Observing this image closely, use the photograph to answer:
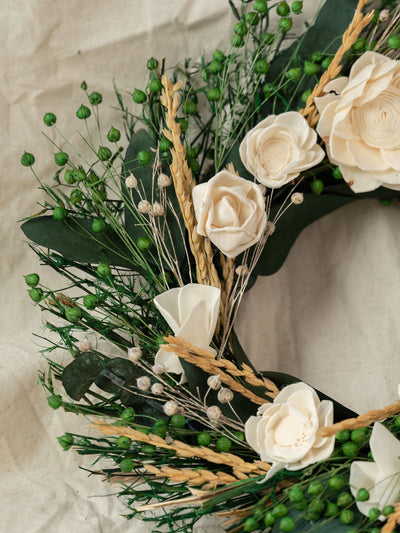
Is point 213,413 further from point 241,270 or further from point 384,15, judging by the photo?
point 384,15

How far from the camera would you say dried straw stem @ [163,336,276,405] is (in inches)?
33.9

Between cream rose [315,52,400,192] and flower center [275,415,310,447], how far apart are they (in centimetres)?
36

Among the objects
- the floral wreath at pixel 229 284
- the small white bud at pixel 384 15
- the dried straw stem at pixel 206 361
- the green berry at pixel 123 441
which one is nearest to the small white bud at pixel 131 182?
the floral wreath at pixel 229 284

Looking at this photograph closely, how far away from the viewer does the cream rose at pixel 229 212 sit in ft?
2.96

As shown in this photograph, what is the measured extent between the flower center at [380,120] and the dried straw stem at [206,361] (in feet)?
1.27

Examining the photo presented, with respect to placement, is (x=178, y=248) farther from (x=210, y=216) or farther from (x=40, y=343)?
(x=40, y=343)

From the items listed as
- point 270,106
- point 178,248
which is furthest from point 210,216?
point 270,106

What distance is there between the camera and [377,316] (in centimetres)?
117

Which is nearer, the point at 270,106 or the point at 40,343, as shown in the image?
the point at 270,106

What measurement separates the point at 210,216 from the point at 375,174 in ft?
0.93

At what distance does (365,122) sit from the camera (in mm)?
1020

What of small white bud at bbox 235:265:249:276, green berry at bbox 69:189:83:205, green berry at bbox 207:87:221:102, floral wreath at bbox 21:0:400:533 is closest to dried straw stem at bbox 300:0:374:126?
floral wreath at bbox 21:0:400:533

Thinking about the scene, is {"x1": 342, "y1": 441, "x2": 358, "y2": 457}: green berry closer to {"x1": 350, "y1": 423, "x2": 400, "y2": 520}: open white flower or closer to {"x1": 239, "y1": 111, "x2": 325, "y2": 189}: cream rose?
{"x1": 350, "y1": 423, "x2": 400, "y2": 520}: open white flower

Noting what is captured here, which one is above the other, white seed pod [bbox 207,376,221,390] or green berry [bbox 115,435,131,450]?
white seed pod [bbox 207,376,221,390]
